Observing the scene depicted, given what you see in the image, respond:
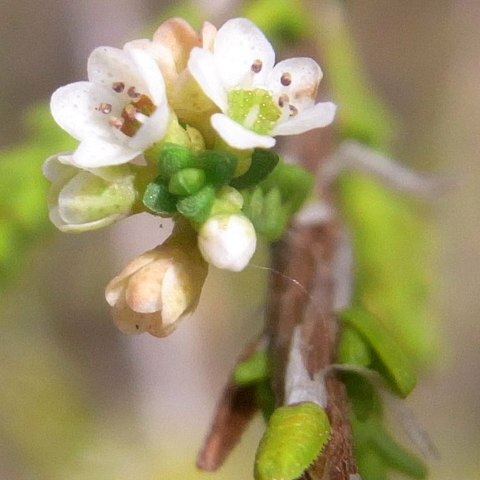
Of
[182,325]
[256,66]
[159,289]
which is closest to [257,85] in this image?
[256,66]

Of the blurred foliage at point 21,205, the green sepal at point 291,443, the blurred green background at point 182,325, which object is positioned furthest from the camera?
the blurred green background at point 182,325

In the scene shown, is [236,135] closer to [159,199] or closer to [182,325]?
[159,199]

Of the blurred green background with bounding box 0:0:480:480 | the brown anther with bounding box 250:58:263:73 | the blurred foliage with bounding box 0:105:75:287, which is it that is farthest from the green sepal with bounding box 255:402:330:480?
the blurred green background with bounding box 0:0:480:480

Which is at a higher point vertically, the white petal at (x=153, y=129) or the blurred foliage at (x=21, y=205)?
the white petal at (x=153, y=129)

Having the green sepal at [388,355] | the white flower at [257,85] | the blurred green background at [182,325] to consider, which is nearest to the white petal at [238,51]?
the white flower at [257,85]

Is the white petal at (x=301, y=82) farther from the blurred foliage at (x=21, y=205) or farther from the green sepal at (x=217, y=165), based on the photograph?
the blurred foliage at (x=21, y=205)

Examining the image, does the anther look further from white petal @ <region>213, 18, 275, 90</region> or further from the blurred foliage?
the blurred foliage
